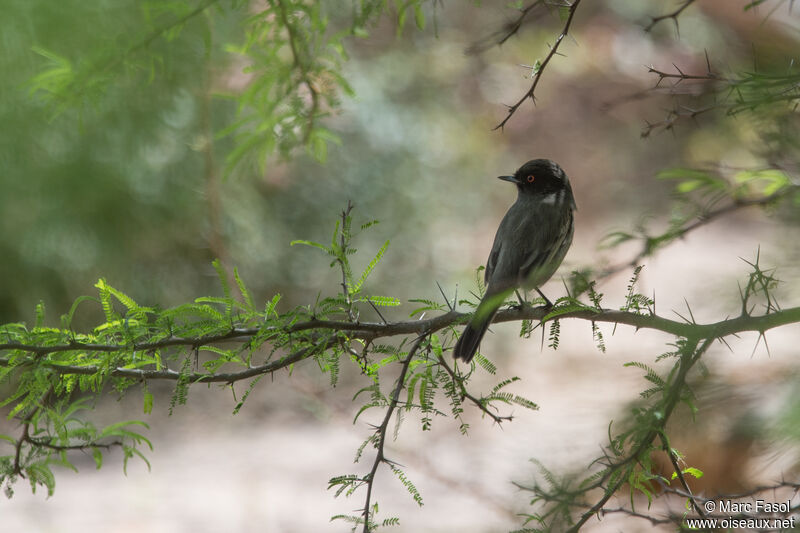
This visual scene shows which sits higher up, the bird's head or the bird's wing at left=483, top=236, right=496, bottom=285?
the bird's head

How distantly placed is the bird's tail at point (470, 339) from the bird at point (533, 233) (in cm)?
51

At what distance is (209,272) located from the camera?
754cm

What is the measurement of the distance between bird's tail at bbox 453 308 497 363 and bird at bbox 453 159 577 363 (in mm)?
513

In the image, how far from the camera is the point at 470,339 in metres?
2.96

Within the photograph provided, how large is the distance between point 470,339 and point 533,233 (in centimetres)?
104

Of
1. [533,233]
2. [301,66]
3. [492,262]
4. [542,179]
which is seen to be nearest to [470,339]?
[492,262]

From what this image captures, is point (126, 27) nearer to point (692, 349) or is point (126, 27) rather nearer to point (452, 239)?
point (692, 349)

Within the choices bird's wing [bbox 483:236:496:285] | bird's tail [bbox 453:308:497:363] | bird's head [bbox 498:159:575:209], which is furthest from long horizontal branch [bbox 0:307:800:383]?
bird's head [bbox 498:159:575:209]

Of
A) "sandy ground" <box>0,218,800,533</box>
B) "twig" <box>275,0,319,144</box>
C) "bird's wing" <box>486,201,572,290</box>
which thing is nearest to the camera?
"twig" <box>275,0,319,144</box>

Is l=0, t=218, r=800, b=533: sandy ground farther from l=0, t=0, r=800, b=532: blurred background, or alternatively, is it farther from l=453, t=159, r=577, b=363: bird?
l=453, t=159, r=577, b=363: bird

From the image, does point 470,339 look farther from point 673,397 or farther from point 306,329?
point 673,397

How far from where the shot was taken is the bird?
3.65m

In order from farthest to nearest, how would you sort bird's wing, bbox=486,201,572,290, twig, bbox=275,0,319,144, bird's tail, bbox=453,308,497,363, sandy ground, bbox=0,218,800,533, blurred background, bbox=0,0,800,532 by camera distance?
sandy ground, bbox=0,218,800,533, blurred background, bbox=0,0,800,532, bird's wing, bbox=486,201,572,290, bird's tail, bbox=453,308,497,363, twig, bbox=275,0,319,144

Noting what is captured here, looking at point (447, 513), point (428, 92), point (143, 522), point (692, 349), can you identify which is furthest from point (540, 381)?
point (692, 349)
